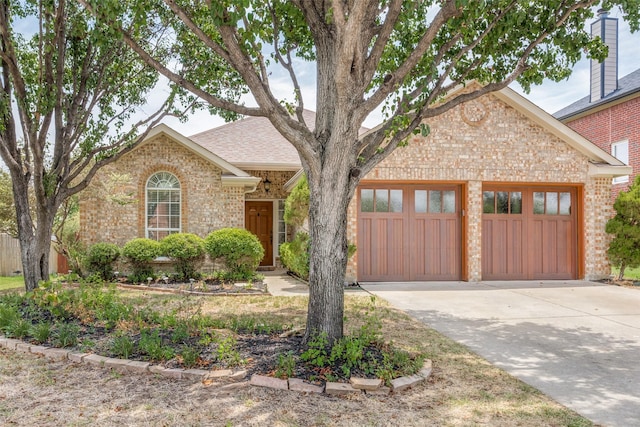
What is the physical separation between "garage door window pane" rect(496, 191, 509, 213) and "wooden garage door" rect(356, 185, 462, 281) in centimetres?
109

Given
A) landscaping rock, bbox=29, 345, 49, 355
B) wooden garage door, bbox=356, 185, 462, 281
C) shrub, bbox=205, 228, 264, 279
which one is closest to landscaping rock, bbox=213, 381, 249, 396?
landscaping rock, bbox=29, 345, 49, 355

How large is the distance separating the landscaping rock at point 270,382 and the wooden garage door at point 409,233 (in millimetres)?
7270

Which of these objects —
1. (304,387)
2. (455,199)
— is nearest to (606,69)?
(455,199)

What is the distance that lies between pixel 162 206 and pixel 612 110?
1772 cm

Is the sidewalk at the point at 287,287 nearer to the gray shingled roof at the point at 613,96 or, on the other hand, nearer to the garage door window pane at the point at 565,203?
the garage door window pane at the point at 565,203

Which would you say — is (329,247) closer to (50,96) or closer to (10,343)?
(10,343)

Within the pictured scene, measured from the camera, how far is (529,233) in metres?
12.0

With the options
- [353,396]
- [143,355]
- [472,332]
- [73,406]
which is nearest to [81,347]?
[143,355]

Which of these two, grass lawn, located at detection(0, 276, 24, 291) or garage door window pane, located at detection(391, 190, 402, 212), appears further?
grass lawn, located at detection(0, 276, 24, 291)

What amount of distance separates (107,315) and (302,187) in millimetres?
5922

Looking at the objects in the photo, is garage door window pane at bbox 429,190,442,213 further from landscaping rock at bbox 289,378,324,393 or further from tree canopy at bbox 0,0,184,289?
landscaping rock at bbox 289,378,324,393

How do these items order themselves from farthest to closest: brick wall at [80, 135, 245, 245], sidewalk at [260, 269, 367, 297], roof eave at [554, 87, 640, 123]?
roof eave at [554, 87, 640, 123] < brick wall at [80, 135, 245, 245] < sidewalk at [260, 269, 367, 297]

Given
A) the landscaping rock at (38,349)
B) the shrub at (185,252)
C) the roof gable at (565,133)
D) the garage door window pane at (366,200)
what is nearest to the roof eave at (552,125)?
the roof gable at (565,133)

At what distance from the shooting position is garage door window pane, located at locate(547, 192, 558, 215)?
1217 cm
